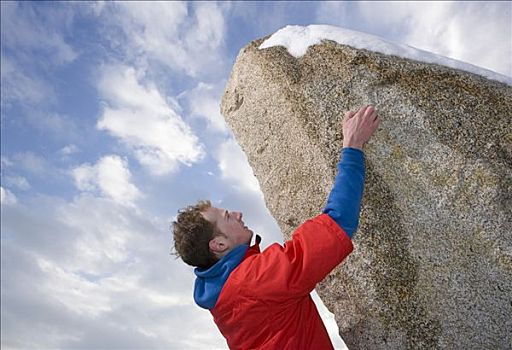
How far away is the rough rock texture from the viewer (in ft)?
16.3

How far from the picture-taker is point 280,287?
3.84 metres

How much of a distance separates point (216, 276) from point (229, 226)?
49 cm

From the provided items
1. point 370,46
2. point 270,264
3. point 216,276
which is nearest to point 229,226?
point 216,276

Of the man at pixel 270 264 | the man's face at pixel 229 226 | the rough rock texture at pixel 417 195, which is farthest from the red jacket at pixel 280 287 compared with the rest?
the rough rock texture at pixel 417 195

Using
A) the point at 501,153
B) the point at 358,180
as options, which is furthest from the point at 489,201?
the point at 358,180

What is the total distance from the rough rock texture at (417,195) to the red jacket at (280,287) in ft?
4.34

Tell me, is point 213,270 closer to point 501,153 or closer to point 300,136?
point 300,136

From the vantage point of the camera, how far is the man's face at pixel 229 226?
14.6 ft

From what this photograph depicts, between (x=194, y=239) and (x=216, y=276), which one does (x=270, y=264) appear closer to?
(x=216, y=276)

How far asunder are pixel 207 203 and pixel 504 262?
2.78 meters

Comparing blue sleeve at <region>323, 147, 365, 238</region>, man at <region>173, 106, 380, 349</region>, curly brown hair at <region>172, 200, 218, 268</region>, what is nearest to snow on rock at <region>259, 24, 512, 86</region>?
man at <region>173, 106, 380, 349</region>

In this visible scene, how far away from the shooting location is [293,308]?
166 inches

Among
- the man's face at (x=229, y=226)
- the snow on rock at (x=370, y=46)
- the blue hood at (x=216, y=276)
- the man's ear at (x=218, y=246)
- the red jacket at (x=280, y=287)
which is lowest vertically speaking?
the red jacket at (x=280, y=287)

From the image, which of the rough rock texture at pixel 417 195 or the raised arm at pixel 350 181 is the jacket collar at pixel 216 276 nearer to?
the raised arm at pixel 350 181
